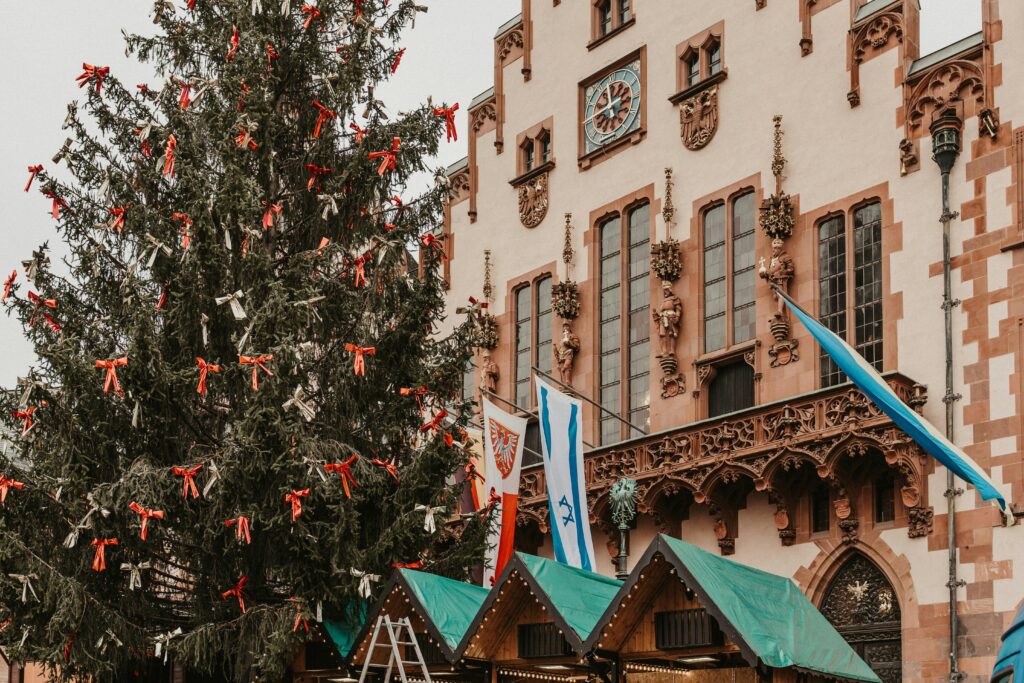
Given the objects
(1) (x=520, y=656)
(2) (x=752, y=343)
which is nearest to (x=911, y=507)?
(2) (x=752, y=343)

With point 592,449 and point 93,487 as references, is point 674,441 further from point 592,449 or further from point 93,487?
point 93,487

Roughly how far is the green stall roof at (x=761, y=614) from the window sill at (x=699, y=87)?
489 inches

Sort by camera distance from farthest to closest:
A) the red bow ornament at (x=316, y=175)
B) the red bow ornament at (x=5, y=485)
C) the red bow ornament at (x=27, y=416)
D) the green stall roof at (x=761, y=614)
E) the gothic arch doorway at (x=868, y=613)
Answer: the red bow ornament at (x=316, y=175), the gothic arch doorway at (x=868, y=613), the red bow ornament at (x=27, y=416), the red bow ornament at (x=5, y=485), the green stall roof at (x=761, y=614)

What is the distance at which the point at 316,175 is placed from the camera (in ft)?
85.2

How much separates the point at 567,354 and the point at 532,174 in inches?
190

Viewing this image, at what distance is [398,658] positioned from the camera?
69.4ft

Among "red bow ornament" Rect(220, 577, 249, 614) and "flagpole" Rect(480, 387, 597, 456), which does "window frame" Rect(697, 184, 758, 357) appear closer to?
"flagpole" Rect(480, 387, 597, 456)

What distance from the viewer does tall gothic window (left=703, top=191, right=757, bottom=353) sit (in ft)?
94.9

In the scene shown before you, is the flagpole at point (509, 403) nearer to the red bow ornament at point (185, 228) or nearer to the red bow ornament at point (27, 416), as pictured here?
the red bow ornament at point (185, 228)

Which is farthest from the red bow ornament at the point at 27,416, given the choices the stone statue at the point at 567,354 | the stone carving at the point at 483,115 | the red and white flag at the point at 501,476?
the stone carving at the point at 483,115

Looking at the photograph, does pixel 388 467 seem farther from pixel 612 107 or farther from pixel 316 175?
pixel 612 107

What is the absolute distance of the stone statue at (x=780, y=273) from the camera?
1096 inches

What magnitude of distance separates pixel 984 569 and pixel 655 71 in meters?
13.2

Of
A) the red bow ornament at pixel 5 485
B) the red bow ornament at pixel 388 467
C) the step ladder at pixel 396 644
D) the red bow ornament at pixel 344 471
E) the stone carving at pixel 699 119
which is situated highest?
the stone carving at pixel 699 119
